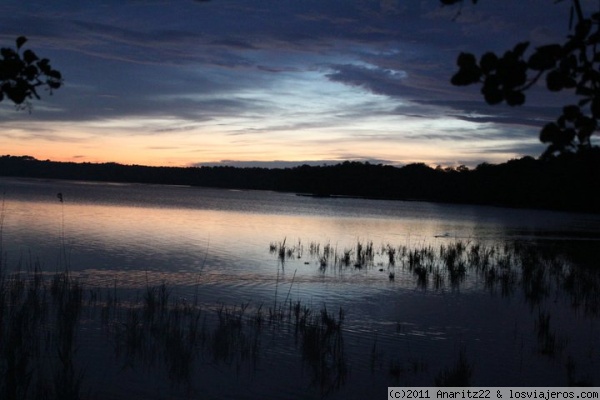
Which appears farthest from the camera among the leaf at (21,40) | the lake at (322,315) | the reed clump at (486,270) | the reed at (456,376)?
the reed clump at (486,270)

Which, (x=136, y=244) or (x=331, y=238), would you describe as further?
(x=331, y=238)

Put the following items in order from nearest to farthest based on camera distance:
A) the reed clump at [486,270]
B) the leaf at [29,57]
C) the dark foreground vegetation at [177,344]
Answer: the leaf at [29,57], the dark foreground vegetation at [177,344], the reed clump at [486,270]

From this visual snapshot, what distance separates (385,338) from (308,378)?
287 cm

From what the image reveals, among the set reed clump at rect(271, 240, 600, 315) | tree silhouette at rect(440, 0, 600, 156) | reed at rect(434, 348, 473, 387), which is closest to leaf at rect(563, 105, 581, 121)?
tree silhouette at rect(440, 0, 600, 156)

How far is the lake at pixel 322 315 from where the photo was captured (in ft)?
28.7

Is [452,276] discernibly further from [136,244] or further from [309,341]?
[136,244]

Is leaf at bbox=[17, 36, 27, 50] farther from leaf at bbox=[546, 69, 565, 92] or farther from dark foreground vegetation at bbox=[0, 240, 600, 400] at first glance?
dark foreground vegetation at bbox=[0, 240, 600, 400]

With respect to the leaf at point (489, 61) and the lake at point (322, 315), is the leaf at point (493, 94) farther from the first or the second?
the lake at point (322, 315)

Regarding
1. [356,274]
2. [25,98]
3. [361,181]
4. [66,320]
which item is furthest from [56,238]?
[361,181]

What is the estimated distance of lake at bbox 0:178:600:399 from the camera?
8.73 meters

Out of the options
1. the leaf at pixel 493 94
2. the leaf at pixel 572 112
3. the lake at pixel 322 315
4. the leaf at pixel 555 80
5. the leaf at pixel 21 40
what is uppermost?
the leaf at pixel 21 40

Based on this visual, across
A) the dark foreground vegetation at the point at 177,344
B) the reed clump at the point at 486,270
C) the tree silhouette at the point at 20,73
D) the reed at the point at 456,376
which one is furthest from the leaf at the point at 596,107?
the reed clump at the point at 486,270

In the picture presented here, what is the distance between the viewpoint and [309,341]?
9859mm

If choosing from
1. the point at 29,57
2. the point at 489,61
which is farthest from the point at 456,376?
the point at 29,57
